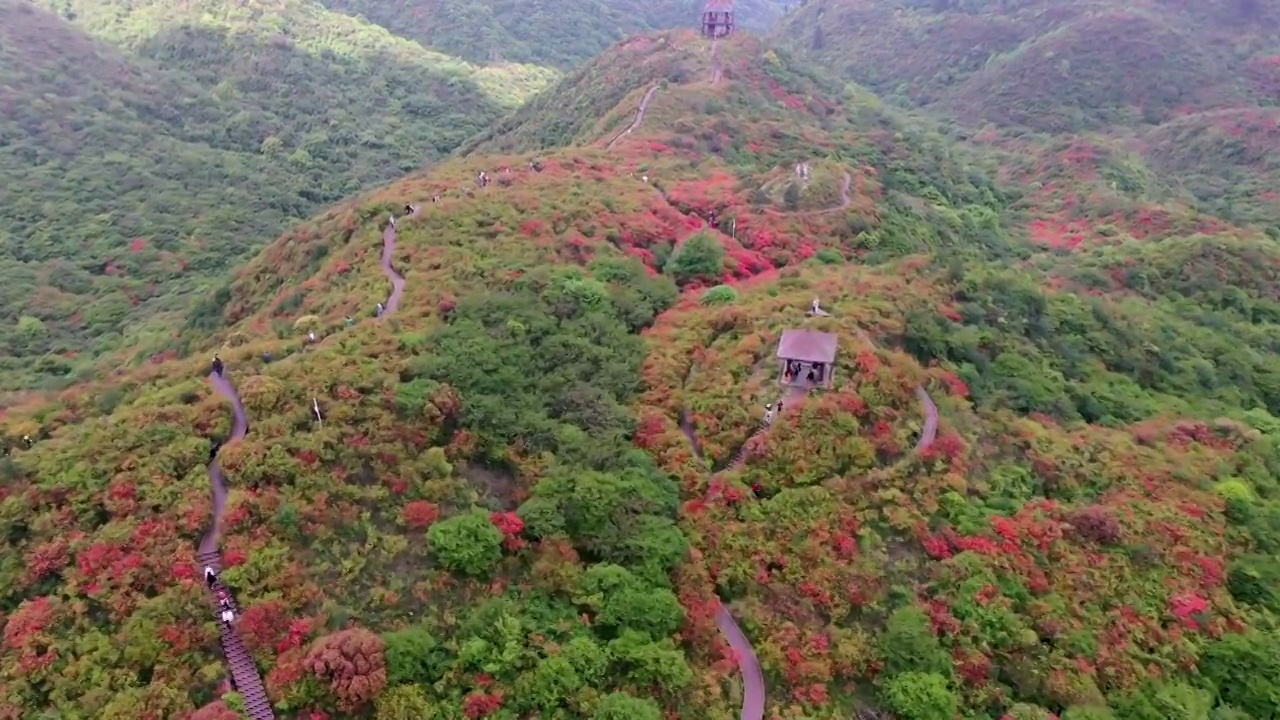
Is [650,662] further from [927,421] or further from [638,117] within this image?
[638,117]

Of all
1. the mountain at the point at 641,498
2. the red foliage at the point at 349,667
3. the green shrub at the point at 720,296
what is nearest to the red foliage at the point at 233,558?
the mountain at the point at 641,498

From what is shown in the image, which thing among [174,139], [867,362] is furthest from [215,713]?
[174,139]

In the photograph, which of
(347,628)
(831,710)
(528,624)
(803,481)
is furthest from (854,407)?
(347,628)

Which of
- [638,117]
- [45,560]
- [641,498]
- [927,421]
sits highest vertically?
[638,117]

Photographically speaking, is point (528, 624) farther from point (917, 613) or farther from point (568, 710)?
point (917, 613)

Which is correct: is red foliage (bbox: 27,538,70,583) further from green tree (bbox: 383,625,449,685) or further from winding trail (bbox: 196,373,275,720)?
green tree (bbox: 383,625,449,685)

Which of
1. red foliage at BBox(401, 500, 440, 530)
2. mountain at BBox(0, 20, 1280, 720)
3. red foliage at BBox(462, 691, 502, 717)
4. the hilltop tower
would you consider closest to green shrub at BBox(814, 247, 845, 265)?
mountain at BBox(0, 20, 1280, 720)

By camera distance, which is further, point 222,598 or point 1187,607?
point 1187,607
